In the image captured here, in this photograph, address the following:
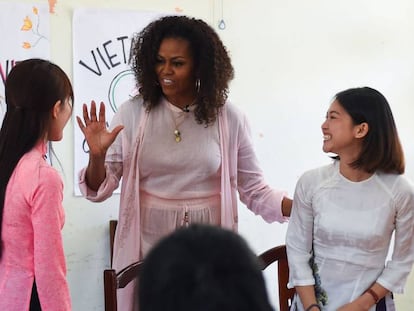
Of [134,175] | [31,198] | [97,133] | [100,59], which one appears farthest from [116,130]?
[100,59]

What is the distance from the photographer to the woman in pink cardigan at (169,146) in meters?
1.74

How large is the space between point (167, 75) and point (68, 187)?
0.93m

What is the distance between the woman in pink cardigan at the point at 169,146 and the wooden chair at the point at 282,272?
0.15 m

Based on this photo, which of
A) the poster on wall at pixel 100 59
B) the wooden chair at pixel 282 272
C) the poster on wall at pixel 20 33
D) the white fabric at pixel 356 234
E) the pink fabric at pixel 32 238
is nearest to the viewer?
the pink fabric at pixel 32 238

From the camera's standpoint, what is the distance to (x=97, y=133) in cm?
166

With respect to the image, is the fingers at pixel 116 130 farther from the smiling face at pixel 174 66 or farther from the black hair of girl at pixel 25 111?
the black hair of girl at pixel 25 111

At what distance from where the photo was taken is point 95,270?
248 centimetres

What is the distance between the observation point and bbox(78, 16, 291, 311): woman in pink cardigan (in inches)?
68.4

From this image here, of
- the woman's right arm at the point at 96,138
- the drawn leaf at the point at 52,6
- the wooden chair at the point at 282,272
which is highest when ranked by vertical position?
the drawn leaf at the point at 52,6

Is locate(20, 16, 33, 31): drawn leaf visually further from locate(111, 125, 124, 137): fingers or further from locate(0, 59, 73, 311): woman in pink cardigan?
locate(0, 59, 73, 311): woman in pink cardigan

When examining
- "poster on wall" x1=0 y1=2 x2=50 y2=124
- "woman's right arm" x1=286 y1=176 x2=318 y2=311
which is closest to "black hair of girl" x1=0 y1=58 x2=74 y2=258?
"woman's right arm" x1=286 y1=176 x2=318 y2=311

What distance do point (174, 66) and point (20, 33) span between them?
0.91 m

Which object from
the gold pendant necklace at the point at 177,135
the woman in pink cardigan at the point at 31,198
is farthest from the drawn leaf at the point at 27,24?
the woman in pink cardigan at the point at 31,198

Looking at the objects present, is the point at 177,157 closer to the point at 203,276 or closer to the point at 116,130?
the point at 116,130
